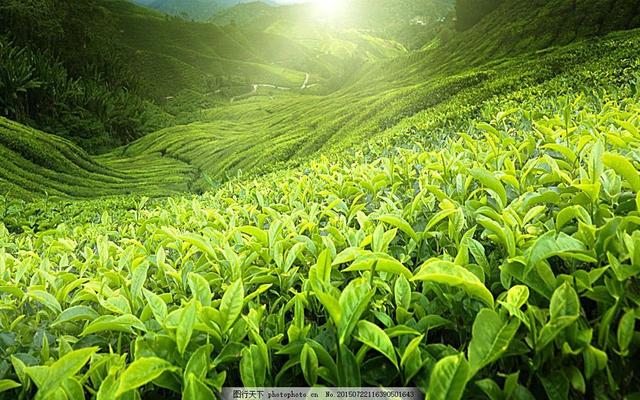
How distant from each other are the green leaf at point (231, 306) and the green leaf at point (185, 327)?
4.9 inches

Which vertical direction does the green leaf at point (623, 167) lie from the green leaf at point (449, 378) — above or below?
above

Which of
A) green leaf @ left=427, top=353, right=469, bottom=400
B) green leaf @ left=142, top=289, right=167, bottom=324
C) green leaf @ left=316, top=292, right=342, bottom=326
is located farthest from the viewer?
green leaf @ left=142, top=289, right=167, bottom=324

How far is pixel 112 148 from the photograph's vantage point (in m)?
42.2

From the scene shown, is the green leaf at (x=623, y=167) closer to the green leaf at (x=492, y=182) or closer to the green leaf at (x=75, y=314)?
the green leaf at (x=492, y=182)

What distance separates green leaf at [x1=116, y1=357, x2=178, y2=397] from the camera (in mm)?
1054

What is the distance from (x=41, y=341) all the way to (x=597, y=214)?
1874mm

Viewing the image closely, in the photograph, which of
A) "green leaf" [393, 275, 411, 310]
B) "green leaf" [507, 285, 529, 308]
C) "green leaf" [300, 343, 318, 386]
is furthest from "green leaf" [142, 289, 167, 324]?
"green leaf" [507, 285, 529, 308]

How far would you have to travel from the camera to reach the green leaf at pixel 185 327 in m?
1.20

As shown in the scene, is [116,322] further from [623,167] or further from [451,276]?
[623,167]

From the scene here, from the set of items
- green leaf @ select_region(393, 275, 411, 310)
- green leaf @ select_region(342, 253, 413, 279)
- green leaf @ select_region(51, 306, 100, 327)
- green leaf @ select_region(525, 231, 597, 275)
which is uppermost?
green leaf @ select_region(525, 231, 597, 275)

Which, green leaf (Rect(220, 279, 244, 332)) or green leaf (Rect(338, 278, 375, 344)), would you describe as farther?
green leaf (Rect(220, 279, 244, 332))

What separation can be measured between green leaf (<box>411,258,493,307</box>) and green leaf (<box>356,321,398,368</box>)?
0.60ft

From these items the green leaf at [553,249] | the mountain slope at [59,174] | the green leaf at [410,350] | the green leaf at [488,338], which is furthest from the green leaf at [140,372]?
the mountain slope at [59,174]

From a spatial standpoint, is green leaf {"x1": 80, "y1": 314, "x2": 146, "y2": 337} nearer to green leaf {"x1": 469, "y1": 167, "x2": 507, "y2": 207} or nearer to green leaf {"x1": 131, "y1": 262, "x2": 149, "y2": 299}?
green leaf {"x1": 131, "y1": 262, "x2": 149, "y2": 299}
